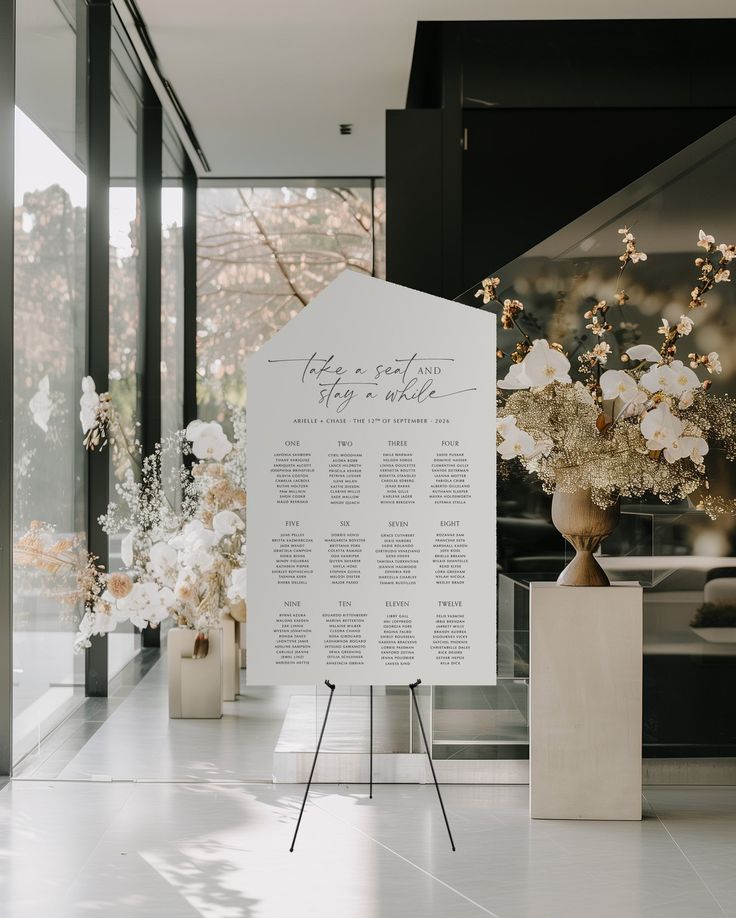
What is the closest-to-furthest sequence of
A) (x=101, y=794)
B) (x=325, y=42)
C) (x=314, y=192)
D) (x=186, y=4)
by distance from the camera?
(x=101, y=794), (x=186, y=4), (x=325, y=42), (x=314, y=192)

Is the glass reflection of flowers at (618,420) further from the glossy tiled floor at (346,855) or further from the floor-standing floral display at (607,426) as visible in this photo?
the glossy tiled floor at (346,855)

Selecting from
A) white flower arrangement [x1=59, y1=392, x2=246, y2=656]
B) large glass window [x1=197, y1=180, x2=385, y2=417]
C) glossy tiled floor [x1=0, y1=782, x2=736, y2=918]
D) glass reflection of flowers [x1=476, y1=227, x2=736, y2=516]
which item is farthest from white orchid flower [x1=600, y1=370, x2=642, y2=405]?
large glass window [x1=197, y1=180, x2=385, y2=417]

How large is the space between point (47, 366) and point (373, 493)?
69.0 inches

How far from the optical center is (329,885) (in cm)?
280

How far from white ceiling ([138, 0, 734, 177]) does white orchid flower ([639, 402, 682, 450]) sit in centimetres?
241

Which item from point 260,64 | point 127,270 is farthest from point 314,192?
point 127,270

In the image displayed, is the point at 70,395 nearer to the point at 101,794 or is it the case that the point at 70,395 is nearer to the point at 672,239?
the point at 101,794

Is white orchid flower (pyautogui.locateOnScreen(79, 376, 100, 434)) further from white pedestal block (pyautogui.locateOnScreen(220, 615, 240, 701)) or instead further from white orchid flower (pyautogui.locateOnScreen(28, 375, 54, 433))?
white pedestal block (pyautogui.locateOnScreen(220, 615, 240, 701))

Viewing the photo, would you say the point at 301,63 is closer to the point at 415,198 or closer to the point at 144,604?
the point at 415,198

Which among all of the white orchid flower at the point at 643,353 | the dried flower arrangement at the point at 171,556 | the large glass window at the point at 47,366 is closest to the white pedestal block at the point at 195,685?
the dried flower arrangement at the point at 171,556

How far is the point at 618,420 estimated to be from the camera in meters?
3.34

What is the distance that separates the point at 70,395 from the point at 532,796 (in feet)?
8.26

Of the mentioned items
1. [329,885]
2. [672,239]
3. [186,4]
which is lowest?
[329,885]

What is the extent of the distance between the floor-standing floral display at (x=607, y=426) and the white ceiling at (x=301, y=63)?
2037 millimetres
